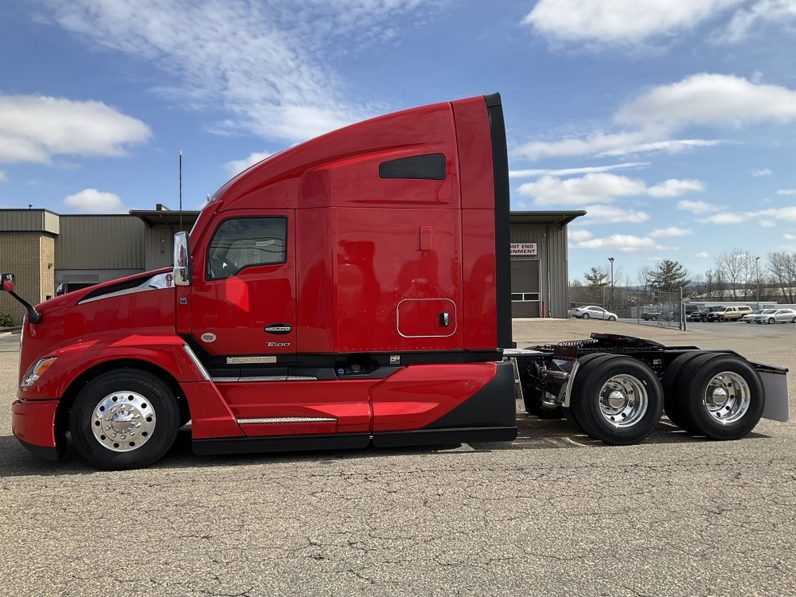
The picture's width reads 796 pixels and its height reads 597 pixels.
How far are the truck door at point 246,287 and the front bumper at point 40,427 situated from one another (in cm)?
141

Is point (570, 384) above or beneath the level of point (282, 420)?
above

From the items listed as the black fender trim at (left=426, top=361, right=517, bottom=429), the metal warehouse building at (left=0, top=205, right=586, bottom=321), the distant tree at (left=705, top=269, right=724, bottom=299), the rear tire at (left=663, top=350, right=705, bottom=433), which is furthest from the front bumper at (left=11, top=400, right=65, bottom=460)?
the distant tree at (left=705, top=269, right=724, bottom=299)

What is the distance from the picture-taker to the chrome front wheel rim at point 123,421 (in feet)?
18.0

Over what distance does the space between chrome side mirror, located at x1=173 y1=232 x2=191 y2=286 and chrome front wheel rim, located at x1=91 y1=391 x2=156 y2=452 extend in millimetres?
1113

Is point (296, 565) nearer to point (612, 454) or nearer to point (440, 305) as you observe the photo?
point (440, 305)

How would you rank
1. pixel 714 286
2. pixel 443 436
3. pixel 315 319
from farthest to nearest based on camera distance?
pixel 714 286 → pixel 443 436 → pixel 315 319

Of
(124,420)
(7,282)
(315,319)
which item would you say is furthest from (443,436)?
(7,282)

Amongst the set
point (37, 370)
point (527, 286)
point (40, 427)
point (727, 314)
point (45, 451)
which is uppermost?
point (527, 286)

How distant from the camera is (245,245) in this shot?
19.2ft

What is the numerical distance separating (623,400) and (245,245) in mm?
4260

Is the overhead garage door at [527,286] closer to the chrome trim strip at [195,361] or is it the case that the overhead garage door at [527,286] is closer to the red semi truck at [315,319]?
the red semi truck at [315,319]

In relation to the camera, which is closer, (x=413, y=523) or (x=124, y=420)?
(x=413, y=523)

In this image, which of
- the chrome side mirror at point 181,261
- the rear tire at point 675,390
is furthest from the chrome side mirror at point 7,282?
the rear tire at point 675,390

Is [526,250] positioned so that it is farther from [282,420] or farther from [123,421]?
[123,421]
